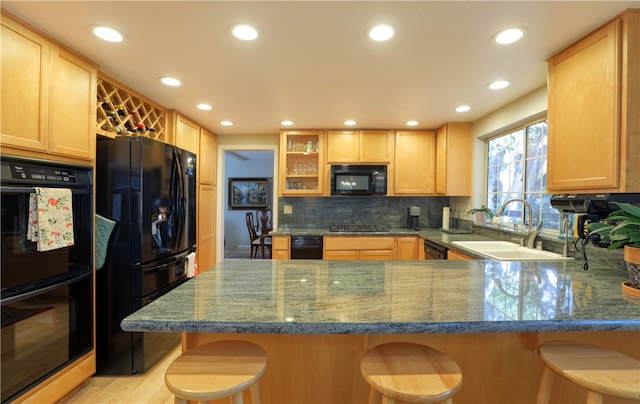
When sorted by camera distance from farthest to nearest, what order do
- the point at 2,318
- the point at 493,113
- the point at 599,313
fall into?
1. the point at 493,113
2. the point at 2,318
3. the point at 599,313

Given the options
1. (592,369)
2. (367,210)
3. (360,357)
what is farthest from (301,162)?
(592,369)

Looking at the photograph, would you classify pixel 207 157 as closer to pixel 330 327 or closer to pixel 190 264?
pixel 190 264

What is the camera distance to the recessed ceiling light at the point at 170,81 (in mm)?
2166

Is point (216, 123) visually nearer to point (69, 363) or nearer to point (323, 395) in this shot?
point (69, 363)

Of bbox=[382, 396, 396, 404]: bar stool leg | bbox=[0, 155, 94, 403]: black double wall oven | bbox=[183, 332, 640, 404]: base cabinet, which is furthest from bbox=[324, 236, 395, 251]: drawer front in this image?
bbox=[382, 396, 396, 404]: bar stool leg

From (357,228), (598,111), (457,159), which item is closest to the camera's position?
(598,111)

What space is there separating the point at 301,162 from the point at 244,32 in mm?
2415

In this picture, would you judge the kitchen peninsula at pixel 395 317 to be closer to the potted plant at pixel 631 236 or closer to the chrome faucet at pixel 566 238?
the potted plant at pixel 631 236

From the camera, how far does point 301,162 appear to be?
154 inches

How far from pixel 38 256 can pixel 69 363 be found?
0.72 m

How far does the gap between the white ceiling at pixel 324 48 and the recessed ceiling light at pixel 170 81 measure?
54mm

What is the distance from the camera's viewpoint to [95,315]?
192cm

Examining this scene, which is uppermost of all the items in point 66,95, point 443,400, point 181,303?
point 66,95

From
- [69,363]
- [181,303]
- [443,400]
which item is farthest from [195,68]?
[443,400]
